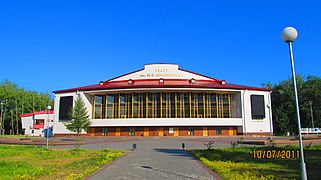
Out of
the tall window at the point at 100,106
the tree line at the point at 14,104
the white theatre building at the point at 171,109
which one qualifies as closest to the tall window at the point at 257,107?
the white theatre building at the point at 171,109

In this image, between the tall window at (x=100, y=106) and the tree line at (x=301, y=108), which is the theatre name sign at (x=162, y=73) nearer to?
the tall window at (x=100, y=106)

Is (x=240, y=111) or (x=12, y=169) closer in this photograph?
(x=12, y=169)

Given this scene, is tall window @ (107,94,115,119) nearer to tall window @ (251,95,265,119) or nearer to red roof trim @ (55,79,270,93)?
red roof trim @ (55,79,270,93)

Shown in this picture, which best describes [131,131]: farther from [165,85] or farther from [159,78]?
[159,78]

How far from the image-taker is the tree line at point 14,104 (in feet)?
241

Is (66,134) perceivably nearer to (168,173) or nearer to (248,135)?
(248,135)

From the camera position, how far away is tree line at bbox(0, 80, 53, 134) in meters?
73.4

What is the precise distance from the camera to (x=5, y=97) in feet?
241

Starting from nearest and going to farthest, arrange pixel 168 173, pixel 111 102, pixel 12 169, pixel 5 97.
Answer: pixel 168 173
pixel 12 169
pixel 111 102
pixel 5 97

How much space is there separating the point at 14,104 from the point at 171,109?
51293 mm

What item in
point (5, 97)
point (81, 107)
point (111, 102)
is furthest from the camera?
point (5, 97)

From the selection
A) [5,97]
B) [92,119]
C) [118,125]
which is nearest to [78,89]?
[92,119]

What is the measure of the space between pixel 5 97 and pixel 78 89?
36.4 meters

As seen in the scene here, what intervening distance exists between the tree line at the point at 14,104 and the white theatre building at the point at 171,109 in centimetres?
3182
